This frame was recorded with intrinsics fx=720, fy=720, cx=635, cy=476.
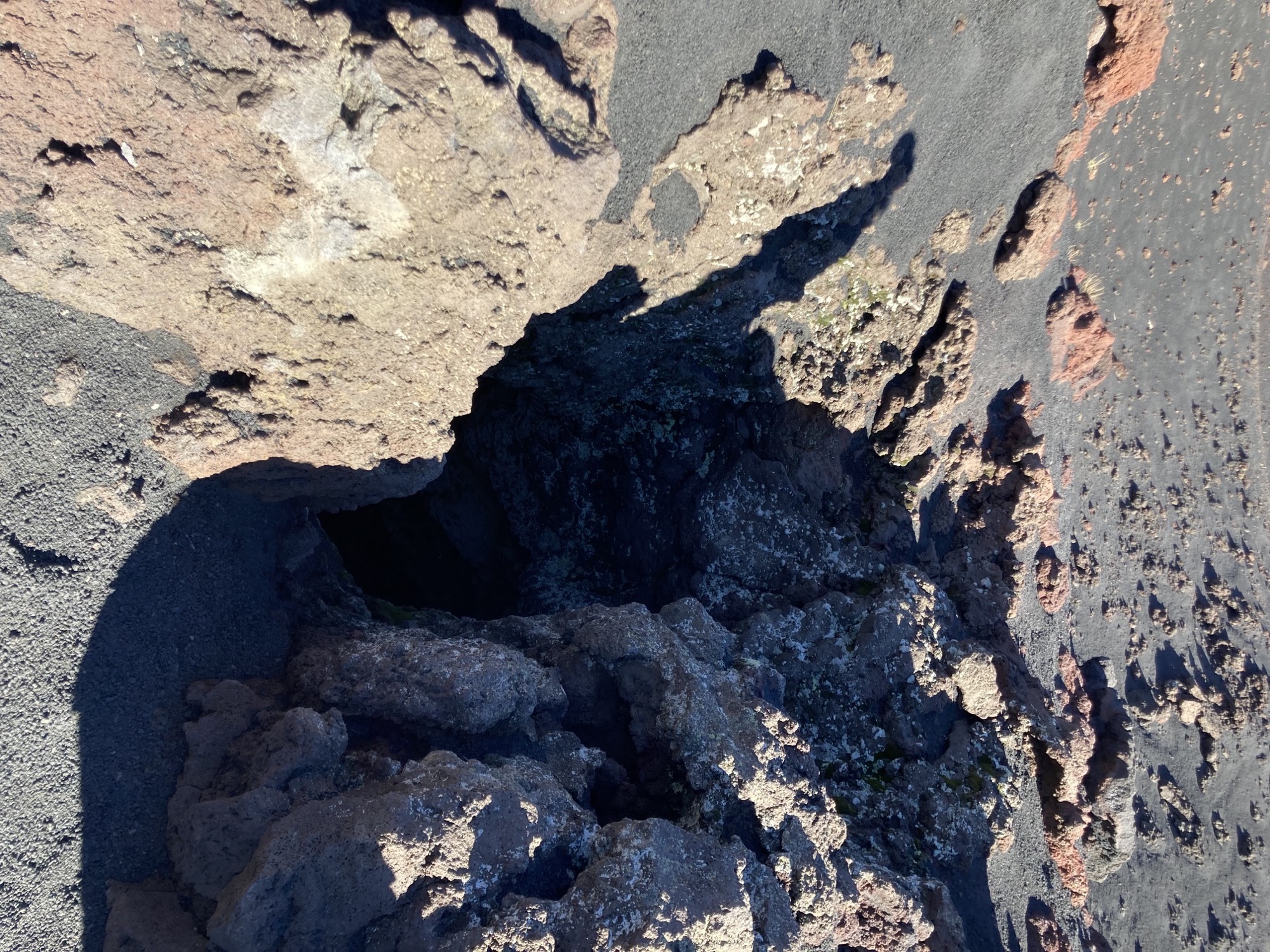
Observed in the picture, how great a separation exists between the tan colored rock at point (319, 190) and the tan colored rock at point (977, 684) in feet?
13.2

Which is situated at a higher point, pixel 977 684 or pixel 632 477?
pixel 632 477

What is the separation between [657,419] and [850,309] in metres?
1.89

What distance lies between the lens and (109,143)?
10.6ft

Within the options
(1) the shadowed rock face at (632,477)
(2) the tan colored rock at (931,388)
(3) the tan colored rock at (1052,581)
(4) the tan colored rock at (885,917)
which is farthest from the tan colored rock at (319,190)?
(3) the tan colored rock at (1052,581)

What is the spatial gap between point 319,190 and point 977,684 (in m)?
5.52

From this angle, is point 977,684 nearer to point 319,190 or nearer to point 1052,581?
point 1052,581

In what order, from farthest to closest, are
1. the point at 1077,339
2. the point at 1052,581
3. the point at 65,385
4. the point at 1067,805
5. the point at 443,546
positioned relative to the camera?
the point at 443,546
the point at 1052,581
the point at 1077,339
the point at 1067,805
the point at 65,385

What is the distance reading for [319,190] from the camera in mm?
3381

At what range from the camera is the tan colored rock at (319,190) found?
310cm

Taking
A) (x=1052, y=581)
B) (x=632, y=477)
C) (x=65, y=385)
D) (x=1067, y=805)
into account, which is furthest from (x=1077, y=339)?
(x=65, y=385)

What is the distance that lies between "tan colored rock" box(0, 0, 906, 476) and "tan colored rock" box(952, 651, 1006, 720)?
403cm

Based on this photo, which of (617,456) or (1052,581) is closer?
(1052,581)

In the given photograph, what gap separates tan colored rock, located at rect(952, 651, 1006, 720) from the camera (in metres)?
5.55

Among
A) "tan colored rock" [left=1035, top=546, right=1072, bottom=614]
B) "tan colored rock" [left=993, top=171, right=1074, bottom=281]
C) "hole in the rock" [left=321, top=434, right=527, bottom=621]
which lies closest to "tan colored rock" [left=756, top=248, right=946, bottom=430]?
"tan colored rock" [left=993, top=171, right=1074, bottom=281]
